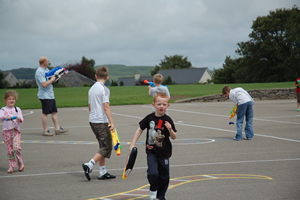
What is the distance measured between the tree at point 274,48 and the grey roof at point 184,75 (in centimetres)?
4664

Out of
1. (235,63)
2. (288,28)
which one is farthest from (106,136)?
(235,63)

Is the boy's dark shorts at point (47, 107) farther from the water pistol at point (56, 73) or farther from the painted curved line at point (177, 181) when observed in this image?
the painted curved line at point (177, 181)

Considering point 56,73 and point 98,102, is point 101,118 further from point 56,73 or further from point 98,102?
point 56,73

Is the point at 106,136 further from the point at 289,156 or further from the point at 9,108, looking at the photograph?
the point at 289,156

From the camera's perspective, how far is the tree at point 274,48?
205ft

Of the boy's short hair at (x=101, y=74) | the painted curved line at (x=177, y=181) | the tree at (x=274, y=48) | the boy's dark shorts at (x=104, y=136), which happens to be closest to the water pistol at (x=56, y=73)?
the boy's short hair at (x=101, y=74)

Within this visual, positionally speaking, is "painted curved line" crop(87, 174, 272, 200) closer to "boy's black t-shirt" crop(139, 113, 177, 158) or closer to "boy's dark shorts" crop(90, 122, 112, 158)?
"boy's black t-shirt" crop(139, 113, 177, 158)

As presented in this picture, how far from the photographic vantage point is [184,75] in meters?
120

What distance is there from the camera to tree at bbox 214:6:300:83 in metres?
62.5

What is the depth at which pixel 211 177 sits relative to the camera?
5.81 metres

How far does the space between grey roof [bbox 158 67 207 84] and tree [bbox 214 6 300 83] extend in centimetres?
4664

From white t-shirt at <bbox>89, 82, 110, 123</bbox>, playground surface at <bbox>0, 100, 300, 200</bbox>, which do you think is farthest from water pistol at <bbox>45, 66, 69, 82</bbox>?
white t-shirt at <bbox>89, 82, 110, 123</bbox>

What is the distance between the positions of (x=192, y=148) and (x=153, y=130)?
408 cm

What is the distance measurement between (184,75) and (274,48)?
185 feet
